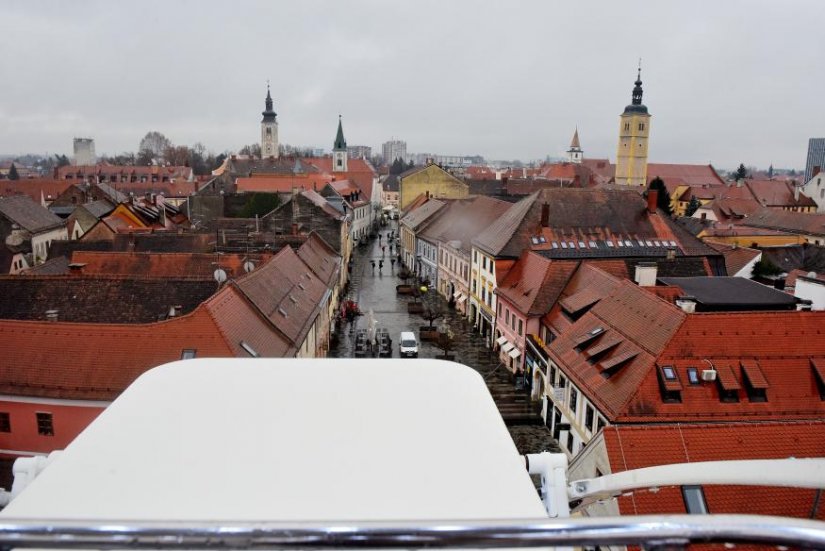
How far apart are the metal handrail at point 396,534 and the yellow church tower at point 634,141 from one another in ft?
340

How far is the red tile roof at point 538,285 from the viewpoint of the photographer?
27.3m

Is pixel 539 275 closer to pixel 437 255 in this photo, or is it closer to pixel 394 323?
pixel 394 323

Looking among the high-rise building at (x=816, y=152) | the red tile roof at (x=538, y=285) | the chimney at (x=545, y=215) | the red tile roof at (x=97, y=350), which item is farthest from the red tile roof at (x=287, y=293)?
the high-rise building at (x=816, y=152)

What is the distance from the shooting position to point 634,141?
324ft

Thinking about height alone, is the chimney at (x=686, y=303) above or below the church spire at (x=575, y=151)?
below

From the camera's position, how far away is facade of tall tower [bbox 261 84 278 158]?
11744 cm

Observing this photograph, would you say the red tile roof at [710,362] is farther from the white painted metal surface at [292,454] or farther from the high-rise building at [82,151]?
the high-rise building at [82,151]

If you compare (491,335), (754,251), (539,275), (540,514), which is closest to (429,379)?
(540,514)

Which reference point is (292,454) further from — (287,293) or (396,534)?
(287,293)

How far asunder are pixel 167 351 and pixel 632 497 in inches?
476

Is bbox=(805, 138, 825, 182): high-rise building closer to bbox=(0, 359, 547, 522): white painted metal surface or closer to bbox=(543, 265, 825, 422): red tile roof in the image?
bbox=(543, 265, 825, 422): red tile roof

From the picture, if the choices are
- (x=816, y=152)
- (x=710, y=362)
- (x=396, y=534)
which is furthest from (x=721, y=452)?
(x=816, y=152)

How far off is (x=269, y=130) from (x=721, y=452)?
115 metres

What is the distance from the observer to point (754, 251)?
122 ft
